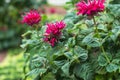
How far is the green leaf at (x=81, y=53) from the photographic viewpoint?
97.4 inches

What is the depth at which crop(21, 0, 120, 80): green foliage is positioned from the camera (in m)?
2.45

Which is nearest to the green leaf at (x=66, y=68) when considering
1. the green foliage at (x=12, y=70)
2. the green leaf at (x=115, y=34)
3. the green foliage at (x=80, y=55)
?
the green foliage at (x=80, y=55)

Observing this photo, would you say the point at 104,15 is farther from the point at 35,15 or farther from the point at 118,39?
the point at 35,15

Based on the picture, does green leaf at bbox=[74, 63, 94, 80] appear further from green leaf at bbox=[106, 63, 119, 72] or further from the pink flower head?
the pink flower head

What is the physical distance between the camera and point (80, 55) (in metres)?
2.48

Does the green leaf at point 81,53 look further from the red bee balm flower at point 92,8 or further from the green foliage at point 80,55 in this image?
the red bee balm flower at point 92,8

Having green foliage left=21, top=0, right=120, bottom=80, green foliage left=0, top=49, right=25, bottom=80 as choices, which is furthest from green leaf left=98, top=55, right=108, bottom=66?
green foliage left=0, top=49, right=25, bottom=80

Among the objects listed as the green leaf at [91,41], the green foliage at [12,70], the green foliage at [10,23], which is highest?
the green foliage at [10,23]

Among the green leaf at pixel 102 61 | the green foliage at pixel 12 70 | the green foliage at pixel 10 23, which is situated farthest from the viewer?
the green foliage at pixel 10 23

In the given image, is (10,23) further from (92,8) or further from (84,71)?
(92,8)

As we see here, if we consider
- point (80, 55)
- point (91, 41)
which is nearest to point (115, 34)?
point (91, 41)

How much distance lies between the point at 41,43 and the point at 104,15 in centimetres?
51

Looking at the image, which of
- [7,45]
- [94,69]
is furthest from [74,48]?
[7,45]

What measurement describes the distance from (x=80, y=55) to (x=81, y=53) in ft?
0.11
